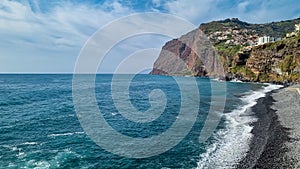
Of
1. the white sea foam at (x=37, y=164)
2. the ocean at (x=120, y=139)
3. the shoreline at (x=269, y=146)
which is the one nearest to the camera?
the white sea foam at (x=37, y=164)

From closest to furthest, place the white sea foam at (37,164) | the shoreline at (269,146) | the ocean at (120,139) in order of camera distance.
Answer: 1. the white sea foam at (37,164)
2. the shoreline at (269,146)
3. the ocean at (120,139)

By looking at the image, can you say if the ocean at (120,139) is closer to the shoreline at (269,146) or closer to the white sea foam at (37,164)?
the white sea foam at (37,164)

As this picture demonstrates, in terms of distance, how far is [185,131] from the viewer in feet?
116

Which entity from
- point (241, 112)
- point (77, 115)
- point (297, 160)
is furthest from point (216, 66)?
point (297, 160)

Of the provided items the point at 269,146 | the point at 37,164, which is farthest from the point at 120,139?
the point at 269,146

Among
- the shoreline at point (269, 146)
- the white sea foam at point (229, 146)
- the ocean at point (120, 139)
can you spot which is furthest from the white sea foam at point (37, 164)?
the shoreline at point (269, 146)

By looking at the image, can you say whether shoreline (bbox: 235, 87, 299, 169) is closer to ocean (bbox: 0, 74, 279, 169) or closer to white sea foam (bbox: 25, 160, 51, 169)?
ocean (bbox: 0, 74, 279, 169)

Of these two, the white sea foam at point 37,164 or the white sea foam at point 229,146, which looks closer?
the white sea foam at point 37,164

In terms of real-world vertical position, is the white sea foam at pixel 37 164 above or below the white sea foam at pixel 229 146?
above

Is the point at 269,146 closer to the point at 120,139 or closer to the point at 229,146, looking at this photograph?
the point at 229,146

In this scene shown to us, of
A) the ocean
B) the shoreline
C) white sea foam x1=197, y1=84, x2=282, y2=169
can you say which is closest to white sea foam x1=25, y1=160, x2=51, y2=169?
the ocean

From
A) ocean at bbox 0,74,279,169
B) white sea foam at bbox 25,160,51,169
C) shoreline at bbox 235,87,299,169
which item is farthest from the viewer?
ocean at bbox 0,74,279,169

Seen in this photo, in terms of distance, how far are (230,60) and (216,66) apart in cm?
3905

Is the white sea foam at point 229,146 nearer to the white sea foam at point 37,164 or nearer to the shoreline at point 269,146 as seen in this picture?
the shoreline at point 269,146
